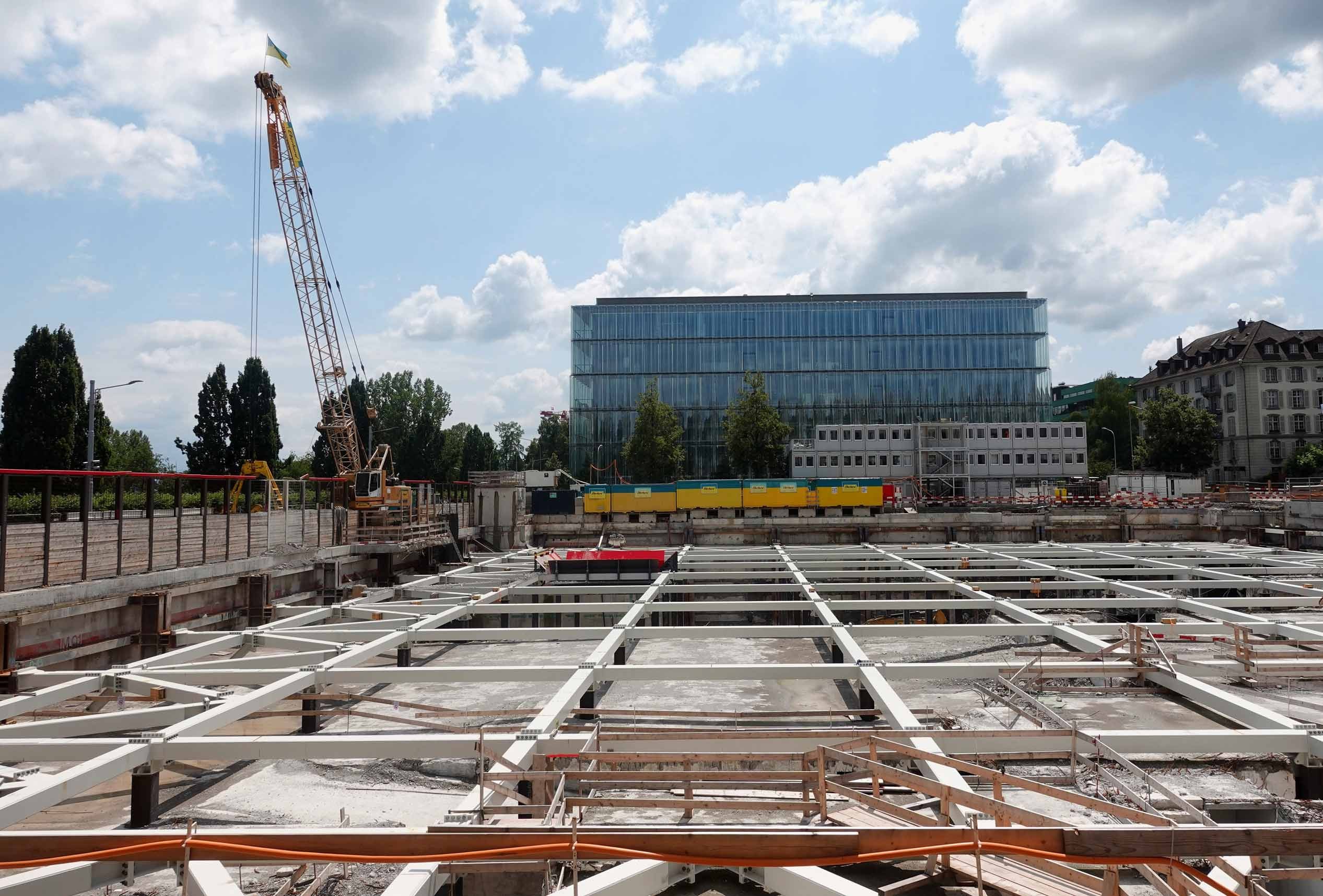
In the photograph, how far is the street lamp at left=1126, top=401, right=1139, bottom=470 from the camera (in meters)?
87.1

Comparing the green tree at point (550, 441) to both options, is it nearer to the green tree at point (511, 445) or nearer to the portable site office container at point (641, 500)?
the green tree at point (511, 445)

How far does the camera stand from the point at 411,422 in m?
97.8

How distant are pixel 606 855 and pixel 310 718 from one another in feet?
27.1

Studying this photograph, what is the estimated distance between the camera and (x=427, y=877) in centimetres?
507

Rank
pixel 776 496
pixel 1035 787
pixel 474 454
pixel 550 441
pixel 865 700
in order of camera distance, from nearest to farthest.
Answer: pixel 1035 787 < pixel 865 700 < pixel 776 496 < pixel 474 454 < pixel 550 441

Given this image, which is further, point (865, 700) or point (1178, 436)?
point (1178, 436)

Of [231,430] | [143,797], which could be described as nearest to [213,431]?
[231,430]

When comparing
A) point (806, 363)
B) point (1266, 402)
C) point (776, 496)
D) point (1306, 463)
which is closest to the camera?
point (776, 496)

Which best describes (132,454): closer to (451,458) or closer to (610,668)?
(451,458)

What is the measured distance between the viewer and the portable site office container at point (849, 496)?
47.2m

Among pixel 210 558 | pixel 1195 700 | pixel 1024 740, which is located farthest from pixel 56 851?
pixel 210 558

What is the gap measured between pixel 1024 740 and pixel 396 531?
25.6 metres

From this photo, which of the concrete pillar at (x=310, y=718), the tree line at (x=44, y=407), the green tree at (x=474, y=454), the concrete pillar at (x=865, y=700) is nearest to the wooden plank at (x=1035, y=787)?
the concrete pillar at (x=865, y=700)

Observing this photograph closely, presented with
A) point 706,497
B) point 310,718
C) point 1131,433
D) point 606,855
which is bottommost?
point 310,718
